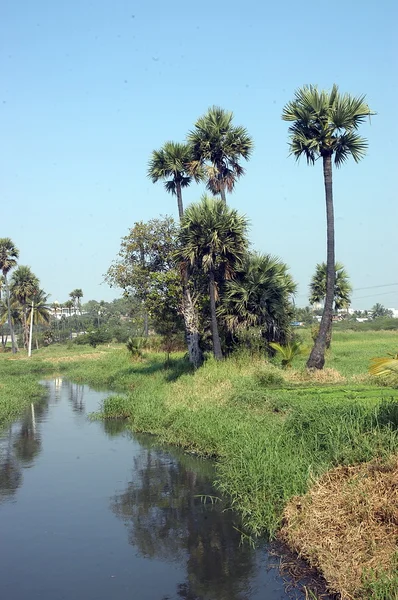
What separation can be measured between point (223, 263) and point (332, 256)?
489cm

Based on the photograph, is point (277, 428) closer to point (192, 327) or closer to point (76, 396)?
point (192, 327)

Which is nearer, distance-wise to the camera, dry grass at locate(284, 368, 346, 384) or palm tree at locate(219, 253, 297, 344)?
dry grass at locate(284, 368, 346, 384)

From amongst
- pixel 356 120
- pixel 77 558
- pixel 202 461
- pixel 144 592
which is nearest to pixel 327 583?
pixel 144 592

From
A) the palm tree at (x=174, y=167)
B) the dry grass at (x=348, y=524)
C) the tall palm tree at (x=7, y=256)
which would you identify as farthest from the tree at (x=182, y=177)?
the tall palm tree at (x=7, y=256)

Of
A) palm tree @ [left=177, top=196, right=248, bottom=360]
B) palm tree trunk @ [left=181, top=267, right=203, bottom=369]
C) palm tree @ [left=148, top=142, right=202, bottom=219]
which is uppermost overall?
palm tree @ [left=148, top=142, right=202, bottom=219]

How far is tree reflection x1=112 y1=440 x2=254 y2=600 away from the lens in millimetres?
9242

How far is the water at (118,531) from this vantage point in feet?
30.1

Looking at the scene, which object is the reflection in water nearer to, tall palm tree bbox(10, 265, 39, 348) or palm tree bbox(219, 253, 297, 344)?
palm tree bbox(219, 253, 297, 344)

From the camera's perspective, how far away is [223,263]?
27078 millimetres

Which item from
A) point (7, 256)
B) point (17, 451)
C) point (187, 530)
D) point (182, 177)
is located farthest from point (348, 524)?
point (7, 256)

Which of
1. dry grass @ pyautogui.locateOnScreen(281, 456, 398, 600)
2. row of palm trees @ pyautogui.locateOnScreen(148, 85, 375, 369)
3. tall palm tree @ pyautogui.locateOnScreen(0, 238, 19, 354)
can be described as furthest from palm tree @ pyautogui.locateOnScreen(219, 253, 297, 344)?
tall palm tree @ pyautogui.locateOnScreen(0, 238, 19, 354)

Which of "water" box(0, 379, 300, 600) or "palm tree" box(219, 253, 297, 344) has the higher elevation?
"palm tree" box(219, 253, 297, 344)

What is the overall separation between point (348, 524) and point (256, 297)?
19081 millimetres

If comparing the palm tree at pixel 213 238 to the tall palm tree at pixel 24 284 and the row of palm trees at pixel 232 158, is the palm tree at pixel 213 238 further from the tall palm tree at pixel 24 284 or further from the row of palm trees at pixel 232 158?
the tall palm tree at pixel 24 284
